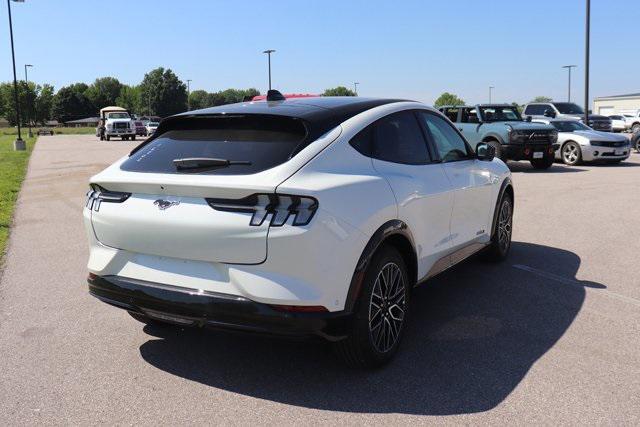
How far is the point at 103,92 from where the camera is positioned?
154 meters

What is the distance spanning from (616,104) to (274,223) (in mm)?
84822

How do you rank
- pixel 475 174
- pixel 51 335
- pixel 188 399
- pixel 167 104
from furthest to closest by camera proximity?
pixel 167 104 < pixel 475 174 < pixel 51 335 < pixel 188 399

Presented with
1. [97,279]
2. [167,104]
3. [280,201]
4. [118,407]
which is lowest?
[118,407]

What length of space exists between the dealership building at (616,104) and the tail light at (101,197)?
256ft

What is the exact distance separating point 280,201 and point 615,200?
946cm

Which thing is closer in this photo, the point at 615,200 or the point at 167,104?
the point at 615,200

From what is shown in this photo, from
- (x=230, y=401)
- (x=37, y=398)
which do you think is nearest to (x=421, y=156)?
(x=230, y=401)

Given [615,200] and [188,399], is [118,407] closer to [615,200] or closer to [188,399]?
[188,399]

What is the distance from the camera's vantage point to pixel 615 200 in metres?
10.8

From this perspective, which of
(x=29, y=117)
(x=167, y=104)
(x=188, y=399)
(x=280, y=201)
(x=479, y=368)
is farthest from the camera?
(x=167, y=104)

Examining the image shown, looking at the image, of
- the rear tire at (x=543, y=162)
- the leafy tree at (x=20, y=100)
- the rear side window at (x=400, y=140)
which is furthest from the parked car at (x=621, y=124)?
the leafy tree at (x=20, y=100)

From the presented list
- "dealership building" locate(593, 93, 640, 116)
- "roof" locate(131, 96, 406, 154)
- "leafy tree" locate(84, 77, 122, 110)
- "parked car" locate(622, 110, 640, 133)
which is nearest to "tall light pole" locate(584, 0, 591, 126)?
"parked car" locate(622, 110, 640, 133)

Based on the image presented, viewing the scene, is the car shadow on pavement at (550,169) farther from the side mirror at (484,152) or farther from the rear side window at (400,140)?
the rear side window at (400,140)

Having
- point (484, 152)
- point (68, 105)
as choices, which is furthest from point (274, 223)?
point (68, 105)
